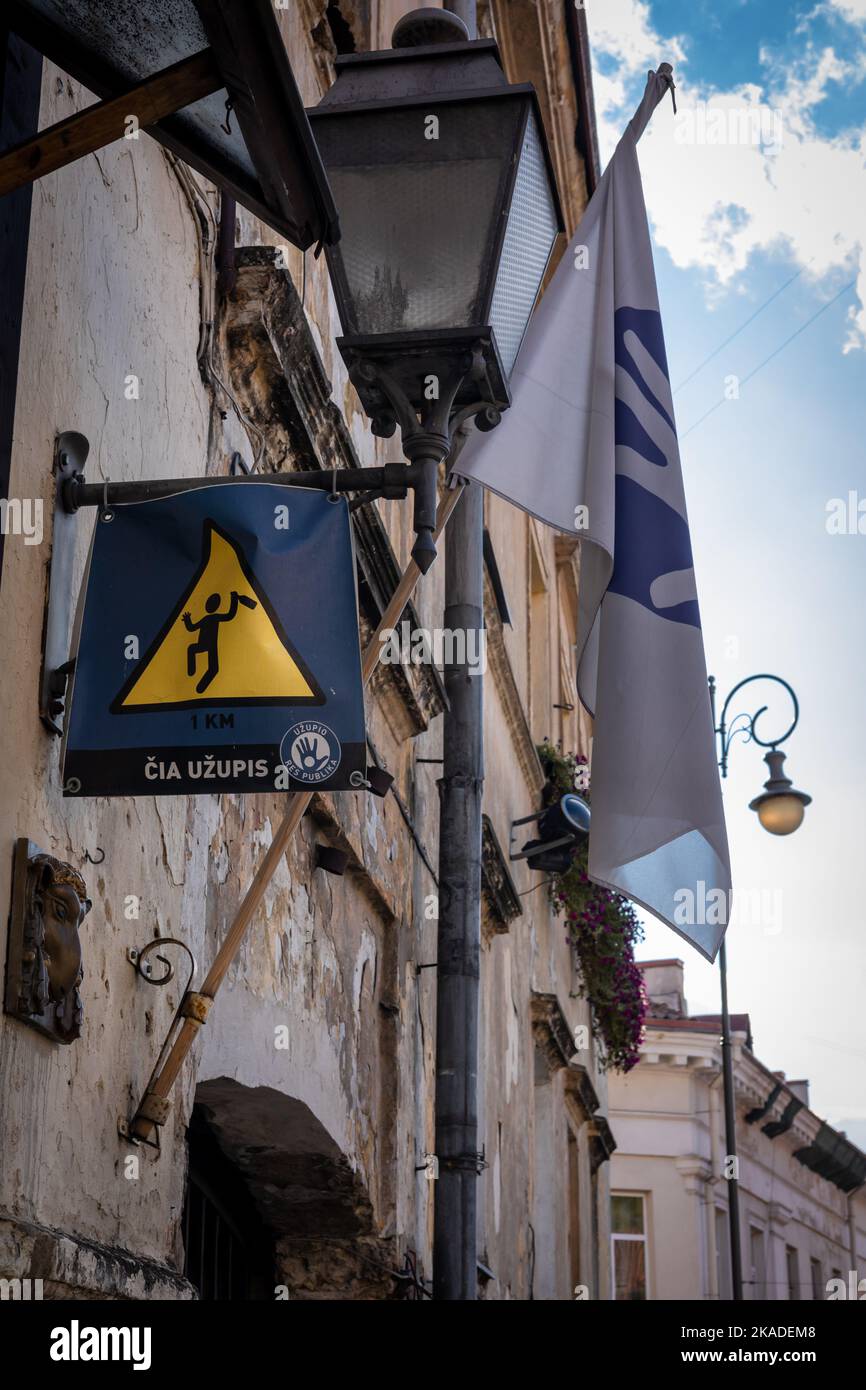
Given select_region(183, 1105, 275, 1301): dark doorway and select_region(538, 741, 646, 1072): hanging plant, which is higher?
select_region(538, 741, 646, 1072): hanging plant

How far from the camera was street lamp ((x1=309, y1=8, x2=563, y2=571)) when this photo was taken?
145 inches

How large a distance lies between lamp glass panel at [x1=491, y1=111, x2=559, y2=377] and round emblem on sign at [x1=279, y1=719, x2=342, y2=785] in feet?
2.98

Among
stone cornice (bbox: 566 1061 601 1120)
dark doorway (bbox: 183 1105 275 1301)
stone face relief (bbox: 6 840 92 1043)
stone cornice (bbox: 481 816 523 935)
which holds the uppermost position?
stone cornice (bbox: 481 816 523 935)

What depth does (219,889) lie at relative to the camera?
4.86 meters

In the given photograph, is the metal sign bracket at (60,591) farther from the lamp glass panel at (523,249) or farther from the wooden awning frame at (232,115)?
the lamp glass panel at (523,249)

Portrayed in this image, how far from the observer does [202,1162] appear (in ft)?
20.2

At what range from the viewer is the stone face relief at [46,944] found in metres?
3.36

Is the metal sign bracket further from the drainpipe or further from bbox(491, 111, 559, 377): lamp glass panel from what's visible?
the drainpipe

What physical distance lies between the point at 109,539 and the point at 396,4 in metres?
6.05

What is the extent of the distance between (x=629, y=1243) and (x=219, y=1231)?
73.6 ft

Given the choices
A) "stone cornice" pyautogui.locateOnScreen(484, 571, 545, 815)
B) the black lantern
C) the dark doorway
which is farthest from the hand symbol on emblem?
the black lantern
